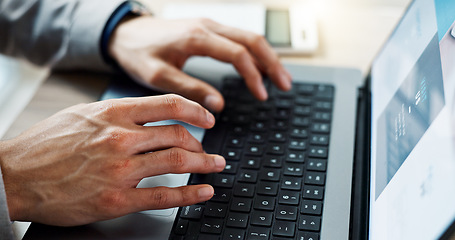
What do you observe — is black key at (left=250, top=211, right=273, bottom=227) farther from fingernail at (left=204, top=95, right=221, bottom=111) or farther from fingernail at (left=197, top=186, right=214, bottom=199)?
fingernail at (left=204, top=95, right=221, bottom=111)

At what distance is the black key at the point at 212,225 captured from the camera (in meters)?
0.55

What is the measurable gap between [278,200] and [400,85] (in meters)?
0.22

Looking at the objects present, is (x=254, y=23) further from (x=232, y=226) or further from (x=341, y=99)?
(x=232, y=226)

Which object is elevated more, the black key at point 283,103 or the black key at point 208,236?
the black key at point 283,103

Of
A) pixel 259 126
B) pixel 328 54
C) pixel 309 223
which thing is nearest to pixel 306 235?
pixel 309 223

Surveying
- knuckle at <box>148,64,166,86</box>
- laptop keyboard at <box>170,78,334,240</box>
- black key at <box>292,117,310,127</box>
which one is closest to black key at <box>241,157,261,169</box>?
laptop keyboard at <box>170,78,334,240</box>

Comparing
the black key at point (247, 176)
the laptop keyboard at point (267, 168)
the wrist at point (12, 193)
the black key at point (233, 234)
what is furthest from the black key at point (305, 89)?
the wrist at point (12, 193)

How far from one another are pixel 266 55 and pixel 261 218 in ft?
1.00

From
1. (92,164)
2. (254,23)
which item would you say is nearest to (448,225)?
(92,164)

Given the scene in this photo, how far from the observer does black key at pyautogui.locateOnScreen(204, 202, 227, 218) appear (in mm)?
573

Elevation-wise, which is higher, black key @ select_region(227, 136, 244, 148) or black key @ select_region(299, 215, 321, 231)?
black key @ select_region(227, 136, 244, 148)

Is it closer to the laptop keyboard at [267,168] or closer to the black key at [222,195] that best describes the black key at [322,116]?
the laptop keyboard at [267,168]

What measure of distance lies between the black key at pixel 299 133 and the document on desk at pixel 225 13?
285 mm

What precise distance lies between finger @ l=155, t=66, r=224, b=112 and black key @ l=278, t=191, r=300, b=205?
185 mm
